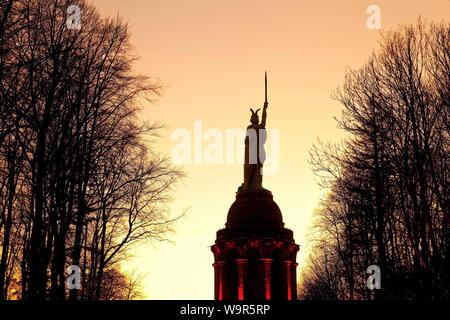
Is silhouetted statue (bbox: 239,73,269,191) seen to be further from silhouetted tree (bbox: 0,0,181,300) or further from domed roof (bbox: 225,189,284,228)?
silhouetted tree (bbox: 0,0,181,300)

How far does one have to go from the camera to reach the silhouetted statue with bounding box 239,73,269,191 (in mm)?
30172

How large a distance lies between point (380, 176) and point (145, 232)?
9.38 meters

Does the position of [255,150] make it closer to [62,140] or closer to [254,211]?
[254,211]

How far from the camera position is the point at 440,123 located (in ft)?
60.0

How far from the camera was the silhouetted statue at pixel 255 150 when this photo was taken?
1188 inches

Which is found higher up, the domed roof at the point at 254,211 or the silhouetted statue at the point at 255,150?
the silhouetted statue at the point at 255,150

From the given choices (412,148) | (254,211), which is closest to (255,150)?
(254,211)

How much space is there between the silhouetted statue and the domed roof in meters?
0.75

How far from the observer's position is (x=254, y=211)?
28.5 metres

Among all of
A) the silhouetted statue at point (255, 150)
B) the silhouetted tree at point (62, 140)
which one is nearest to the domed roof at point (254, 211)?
the silhouetted statue at point (255, 150)

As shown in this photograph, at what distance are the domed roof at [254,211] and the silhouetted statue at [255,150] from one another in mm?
748

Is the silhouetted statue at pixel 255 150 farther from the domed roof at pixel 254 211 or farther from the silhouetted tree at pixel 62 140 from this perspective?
the silhouetted tree at pixel 62 140

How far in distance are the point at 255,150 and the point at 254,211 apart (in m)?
3.99
